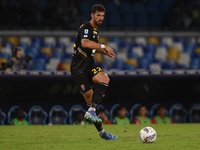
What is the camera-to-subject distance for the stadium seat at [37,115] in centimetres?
1229

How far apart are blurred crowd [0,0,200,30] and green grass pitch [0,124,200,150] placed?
9802mm

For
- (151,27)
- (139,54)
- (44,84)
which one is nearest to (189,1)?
(151,27)

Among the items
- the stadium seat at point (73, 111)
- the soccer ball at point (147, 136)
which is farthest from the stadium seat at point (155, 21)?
the soccer ball at point (147, 136)

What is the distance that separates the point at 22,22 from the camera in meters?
18.4

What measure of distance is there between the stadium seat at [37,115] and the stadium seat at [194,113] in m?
4.44

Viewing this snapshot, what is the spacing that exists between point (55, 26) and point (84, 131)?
10.7 meters

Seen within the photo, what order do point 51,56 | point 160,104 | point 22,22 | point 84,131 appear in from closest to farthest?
point 84,131, point 160,104, point 51,56, point 22,22

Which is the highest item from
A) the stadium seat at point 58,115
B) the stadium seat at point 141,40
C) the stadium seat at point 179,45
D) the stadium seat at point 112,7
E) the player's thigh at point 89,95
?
the stadium seat at point 112,7

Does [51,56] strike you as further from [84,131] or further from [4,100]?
[84,131]

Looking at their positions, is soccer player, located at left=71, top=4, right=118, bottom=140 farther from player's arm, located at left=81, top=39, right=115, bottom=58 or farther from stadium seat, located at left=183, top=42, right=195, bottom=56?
stadium seat, located at left=183, top=42, right=195, bottom=56

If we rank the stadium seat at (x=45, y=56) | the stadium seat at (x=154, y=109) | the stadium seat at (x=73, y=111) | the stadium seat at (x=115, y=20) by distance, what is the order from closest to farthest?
the stadium seat at (x=73, y=111)
the stadium seat at (x=154, y=109)
the stadium seat at (x=45, y=56)
the stadium seat at (x=115, y=20)

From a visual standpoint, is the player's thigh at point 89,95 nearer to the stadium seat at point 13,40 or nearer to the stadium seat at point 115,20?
the stadium seat at point 13,40

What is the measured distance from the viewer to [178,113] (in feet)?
43.7

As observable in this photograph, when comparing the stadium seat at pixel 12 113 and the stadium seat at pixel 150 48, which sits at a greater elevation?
the stadium seat at pixel 150 48
